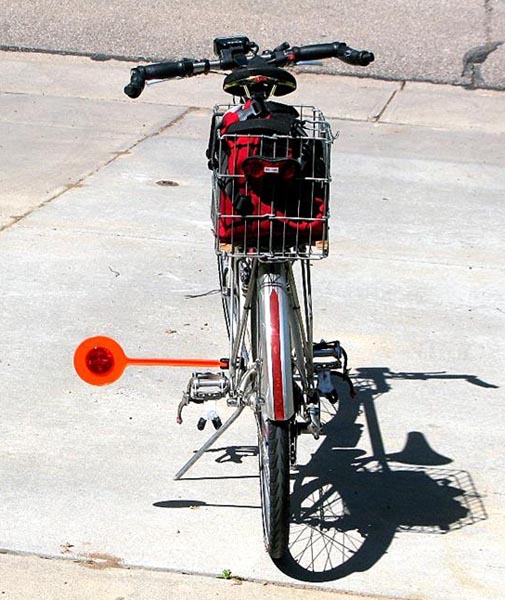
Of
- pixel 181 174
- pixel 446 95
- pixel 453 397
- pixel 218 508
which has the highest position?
pixel 446 95

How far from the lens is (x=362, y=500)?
4.07 metres

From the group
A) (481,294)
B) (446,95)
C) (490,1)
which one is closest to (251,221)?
(481,294)

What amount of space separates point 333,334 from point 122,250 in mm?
1605

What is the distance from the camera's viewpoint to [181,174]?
326 inches

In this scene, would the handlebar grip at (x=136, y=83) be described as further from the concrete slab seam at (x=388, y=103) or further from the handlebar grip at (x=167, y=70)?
the concrete slab seam at (x=388, y=103)

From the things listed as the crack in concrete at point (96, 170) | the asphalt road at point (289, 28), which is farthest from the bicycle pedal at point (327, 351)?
the asphalt road at point (289, 28)

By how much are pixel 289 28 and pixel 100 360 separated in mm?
10110

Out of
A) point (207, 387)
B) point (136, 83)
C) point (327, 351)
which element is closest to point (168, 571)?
point (207, 387)

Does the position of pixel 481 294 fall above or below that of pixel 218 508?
above

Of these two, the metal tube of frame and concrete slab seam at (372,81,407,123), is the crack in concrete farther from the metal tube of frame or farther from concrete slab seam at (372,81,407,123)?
the metal tube of frame

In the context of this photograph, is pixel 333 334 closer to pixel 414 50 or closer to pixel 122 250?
pixel 122 250

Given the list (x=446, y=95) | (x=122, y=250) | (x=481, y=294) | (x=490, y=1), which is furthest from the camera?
(x=490, y=1)

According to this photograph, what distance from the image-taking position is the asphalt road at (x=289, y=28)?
1245 centimetres

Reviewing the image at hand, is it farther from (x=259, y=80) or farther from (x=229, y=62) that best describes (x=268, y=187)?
(x=229, y=62)
